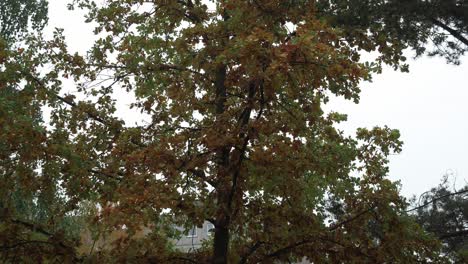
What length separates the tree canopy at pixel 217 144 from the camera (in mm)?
5859

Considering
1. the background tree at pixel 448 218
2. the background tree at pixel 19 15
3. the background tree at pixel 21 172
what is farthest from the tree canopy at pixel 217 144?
the background tree at pixel 19 15

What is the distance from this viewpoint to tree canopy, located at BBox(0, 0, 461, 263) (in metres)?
5.86

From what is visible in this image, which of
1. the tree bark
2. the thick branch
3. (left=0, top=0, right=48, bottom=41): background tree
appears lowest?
the tree bark

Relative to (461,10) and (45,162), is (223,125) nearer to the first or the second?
(45,162)

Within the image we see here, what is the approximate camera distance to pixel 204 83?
8273 millimetres

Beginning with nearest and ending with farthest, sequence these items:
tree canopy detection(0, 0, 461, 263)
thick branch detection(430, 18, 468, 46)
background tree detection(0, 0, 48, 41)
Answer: tree canopy detection(0, 0, 461, 263) < thick branch detection(430, 18, 468, 46) < background tree detection(0, 0, 48, 41)

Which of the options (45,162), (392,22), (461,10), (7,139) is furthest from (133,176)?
(461,10)

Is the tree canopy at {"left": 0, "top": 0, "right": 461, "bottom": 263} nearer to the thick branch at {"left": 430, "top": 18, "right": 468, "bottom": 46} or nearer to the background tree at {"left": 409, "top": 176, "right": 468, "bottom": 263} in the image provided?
the thick branch at {"left": 430, "top": 18, "right": 468, "bottom": 46}

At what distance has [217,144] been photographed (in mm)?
5945

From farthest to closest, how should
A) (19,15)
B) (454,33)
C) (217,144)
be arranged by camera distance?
(19,15)
(454,33)
(217,144)

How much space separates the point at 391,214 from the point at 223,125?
2.75 m

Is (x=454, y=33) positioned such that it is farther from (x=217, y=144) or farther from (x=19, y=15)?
(x=19, y=15)

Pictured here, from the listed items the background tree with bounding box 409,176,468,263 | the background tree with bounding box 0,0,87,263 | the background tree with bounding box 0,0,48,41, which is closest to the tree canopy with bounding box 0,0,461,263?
the background tree with bounding box 0,0,87,263

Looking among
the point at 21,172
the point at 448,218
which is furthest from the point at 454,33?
the point at 21,172
